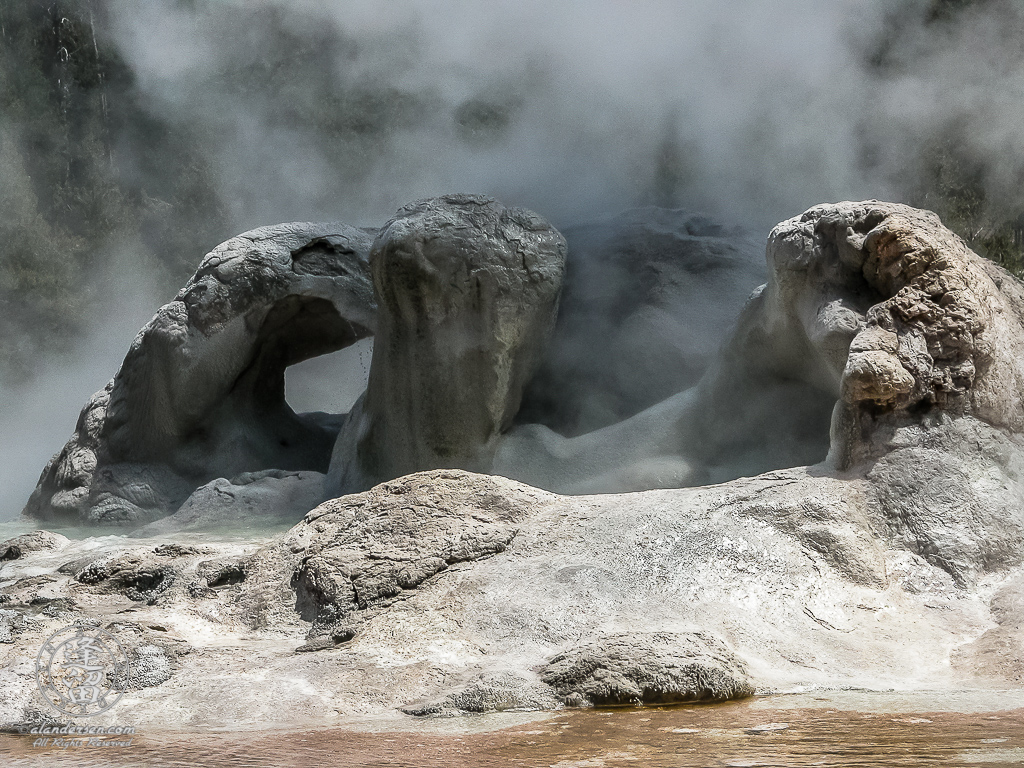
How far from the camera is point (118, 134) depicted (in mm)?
14602

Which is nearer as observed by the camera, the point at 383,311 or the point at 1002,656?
the point at 1002,656

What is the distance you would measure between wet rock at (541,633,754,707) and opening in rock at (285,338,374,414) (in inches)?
427

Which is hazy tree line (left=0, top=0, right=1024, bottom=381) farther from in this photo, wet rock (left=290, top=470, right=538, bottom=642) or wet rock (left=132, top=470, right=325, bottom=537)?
wet rock (left=290, top=470, right=538, bottom=642)

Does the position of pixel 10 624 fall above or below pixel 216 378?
below

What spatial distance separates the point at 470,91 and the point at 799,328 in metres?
10.8

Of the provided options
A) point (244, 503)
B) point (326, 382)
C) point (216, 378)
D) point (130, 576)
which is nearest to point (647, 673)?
point (130, 576)

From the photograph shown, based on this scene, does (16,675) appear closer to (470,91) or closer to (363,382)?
(363,382)

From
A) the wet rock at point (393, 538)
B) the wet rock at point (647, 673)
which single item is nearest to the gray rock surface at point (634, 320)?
the wet rock at point (393, 538)

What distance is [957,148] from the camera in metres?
10.1

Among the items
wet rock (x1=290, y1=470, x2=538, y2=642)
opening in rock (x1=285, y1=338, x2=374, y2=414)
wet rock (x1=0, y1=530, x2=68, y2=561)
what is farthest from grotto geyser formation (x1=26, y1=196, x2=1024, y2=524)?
opening in rock (x1=285, y1=338, x2=374, y2=414)

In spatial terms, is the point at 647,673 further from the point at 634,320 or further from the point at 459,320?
the point at 634,320

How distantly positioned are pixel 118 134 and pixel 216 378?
1002 centimetres

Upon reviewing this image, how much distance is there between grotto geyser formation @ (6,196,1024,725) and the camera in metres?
2.16

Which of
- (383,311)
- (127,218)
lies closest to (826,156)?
(383,311)
